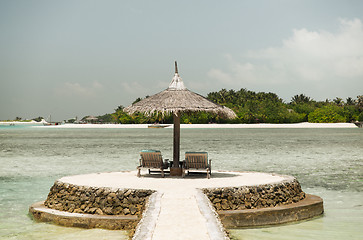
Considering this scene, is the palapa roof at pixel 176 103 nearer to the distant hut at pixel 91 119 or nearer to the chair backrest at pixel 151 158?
the chair backrest at pixel 151 158

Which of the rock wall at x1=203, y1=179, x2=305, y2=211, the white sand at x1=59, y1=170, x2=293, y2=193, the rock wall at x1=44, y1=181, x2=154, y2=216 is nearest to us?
the rock wall at x1=44, y1=181, x2=154, y2=216

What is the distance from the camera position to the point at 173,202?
29.0ft

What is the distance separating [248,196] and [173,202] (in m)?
1.97

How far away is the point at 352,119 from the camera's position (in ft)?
412

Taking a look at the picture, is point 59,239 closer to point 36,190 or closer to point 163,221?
point 163,221


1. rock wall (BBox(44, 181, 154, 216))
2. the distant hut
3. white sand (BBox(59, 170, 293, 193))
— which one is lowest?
rock wall (BBox(44, 181, 154, 216))

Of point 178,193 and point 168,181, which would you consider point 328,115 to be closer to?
point 168,181

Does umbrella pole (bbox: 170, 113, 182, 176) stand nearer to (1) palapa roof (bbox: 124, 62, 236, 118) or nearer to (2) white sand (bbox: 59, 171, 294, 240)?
(2) white sand (bbox: 59, 171, 294, 240)

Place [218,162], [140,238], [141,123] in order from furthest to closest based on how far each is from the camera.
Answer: [141,123], [218,162], [140,238]

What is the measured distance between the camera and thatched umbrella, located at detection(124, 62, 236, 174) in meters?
12.3

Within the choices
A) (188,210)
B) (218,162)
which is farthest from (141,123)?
(188,210)

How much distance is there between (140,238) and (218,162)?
69.3 ft

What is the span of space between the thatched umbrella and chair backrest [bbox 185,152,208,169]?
1.80 ft

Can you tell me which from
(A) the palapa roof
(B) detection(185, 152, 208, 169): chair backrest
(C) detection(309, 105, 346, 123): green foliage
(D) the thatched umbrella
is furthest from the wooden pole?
(C) detection(309, 105, 346, 123): green foliage
